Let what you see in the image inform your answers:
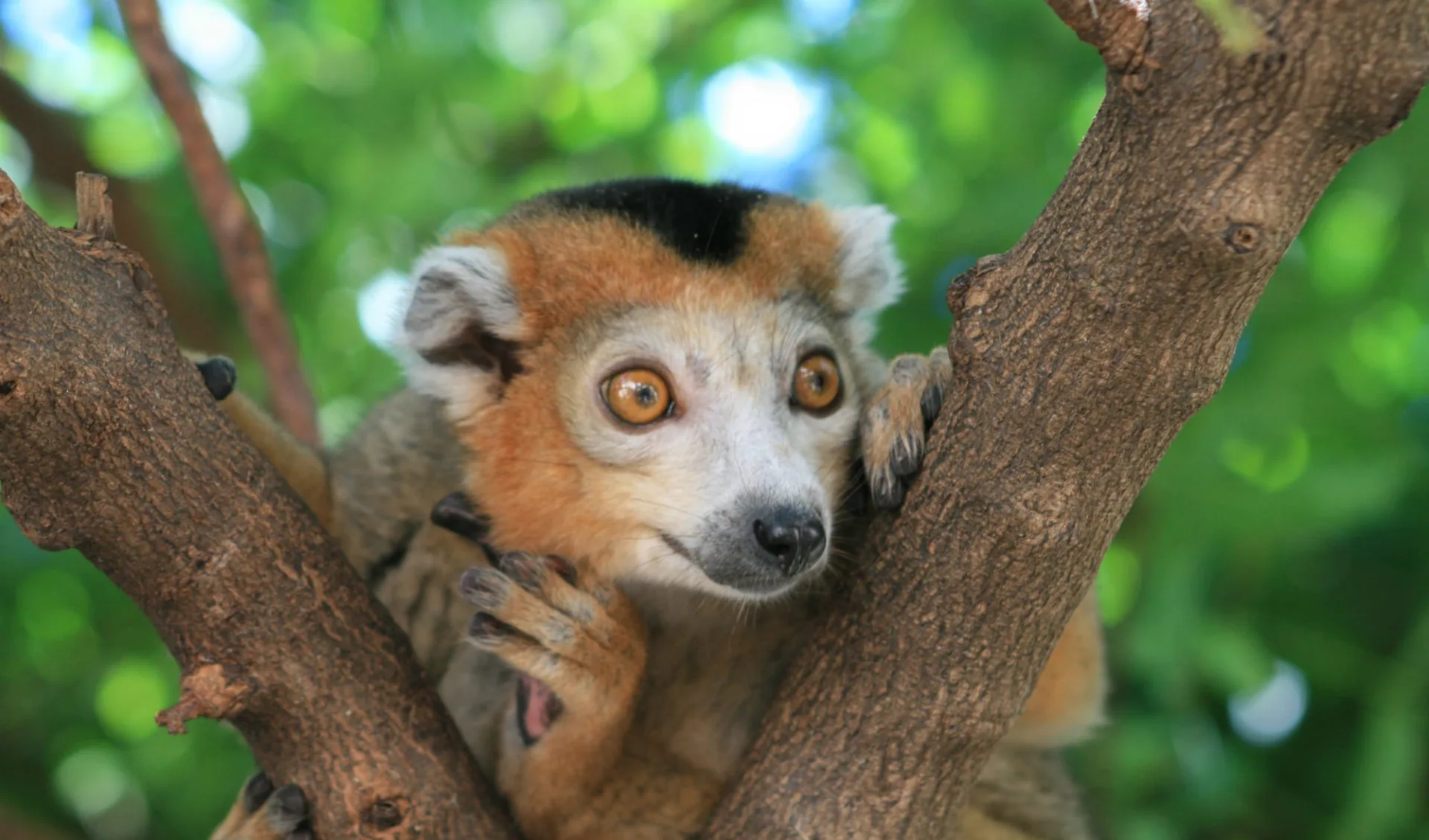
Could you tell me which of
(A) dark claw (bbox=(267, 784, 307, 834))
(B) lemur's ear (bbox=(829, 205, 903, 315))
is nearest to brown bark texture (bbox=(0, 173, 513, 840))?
(A) dark claw (bbox=(267, 784, 307, 834))

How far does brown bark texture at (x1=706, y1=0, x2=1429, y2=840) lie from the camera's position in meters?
2.12

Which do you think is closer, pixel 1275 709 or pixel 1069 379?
pixel 1069 379

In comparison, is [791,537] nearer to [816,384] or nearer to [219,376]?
[816,384]

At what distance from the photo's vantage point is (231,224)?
476cm

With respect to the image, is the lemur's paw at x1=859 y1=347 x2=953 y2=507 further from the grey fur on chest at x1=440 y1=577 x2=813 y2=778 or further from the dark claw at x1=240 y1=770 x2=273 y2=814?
the dark claw at x1=240 y1=770 x2=273 y2=814

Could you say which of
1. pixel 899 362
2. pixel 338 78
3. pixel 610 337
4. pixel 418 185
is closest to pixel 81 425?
pixel 610 337

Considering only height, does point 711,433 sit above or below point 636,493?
above

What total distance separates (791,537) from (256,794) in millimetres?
1642

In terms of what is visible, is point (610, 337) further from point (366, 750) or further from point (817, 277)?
point (366, 750)

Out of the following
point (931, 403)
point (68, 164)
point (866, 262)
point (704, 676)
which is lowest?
point (704, 676)

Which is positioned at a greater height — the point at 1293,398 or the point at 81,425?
the point at 1293,398

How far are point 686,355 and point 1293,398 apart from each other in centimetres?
253

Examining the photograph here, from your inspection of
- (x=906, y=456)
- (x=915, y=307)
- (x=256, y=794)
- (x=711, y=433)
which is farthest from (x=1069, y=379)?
(x=915, y=307)

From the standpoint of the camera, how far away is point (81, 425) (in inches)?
106
